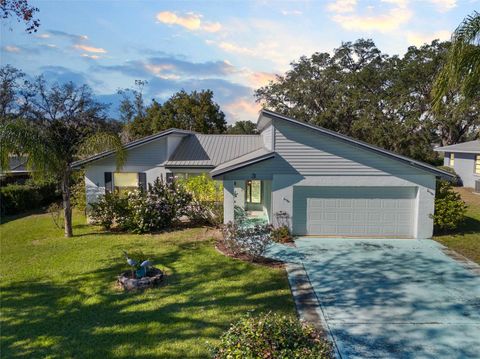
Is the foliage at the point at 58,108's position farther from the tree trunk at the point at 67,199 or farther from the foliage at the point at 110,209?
the tree trunk at the point at 67,199

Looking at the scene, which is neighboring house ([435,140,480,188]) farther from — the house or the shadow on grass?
the shadow on grass

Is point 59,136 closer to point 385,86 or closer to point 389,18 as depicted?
point 389,18

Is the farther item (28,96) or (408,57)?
(408,57)

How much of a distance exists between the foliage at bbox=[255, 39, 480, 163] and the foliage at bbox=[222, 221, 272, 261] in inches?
1060

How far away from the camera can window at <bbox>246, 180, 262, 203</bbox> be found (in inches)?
787

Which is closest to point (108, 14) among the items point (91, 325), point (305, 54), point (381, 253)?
point (91, 325)

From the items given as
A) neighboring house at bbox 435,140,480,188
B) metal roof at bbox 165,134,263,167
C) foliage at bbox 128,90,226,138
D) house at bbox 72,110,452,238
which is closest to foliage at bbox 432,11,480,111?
house at bbox 72,110,452,238

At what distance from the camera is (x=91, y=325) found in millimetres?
6906

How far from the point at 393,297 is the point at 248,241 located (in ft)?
14.3

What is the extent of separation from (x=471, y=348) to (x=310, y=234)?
8231 millimetres

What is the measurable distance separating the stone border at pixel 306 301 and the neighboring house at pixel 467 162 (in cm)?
2389

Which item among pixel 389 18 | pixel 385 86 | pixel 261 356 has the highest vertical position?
pixel 385 86

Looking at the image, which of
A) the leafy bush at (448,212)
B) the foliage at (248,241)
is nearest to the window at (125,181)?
the foliage at (248,241)

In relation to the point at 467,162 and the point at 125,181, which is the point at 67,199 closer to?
the point at 125,181
